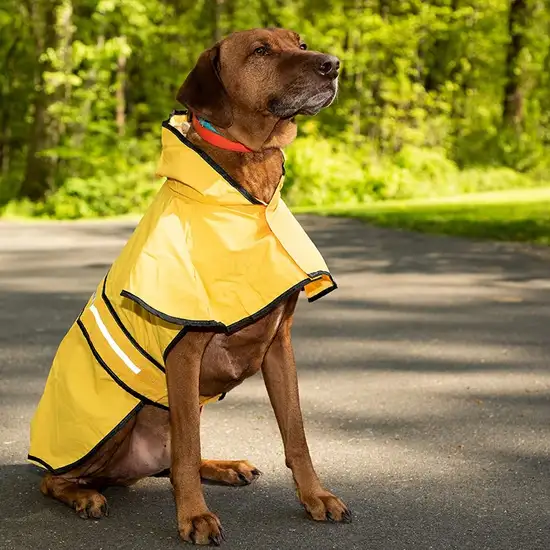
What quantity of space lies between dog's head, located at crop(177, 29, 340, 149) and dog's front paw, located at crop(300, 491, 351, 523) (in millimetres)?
1413

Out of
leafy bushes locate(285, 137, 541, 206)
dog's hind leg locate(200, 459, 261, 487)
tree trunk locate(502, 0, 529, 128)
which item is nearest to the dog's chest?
dog's hind leg locate(200, 459, 261, 487)

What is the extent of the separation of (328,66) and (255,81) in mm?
284

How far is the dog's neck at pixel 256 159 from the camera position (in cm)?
390

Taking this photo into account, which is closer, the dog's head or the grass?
the dog's head

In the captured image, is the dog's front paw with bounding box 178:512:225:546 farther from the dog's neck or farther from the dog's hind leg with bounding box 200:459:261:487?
the dog's neck

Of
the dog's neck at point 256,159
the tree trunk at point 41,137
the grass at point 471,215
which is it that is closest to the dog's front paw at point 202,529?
the dog's neck at point 256,159

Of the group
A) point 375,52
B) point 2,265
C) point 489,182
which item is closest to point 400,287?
point 2,265

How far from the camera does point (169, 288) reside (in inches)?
147

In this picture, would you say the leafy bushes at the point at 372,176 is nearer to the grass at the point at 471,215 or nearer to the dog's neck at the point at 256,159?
the grass at the point at 471,215

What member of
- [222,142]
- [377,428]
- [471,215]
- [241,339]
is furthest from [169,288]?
[471,215]

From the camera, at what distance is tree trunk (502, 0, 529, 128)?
127ft

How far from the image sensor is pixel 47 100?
26.4 meters

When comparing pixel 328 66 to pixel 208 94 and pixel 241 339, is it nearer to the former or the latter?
pixel 208 94

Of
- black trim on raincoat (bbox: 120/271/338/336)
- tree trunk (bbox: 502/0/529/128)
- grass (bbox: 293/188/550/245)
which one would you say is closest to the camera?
black trim on raincoat (bbox: 120/271/338/336)
